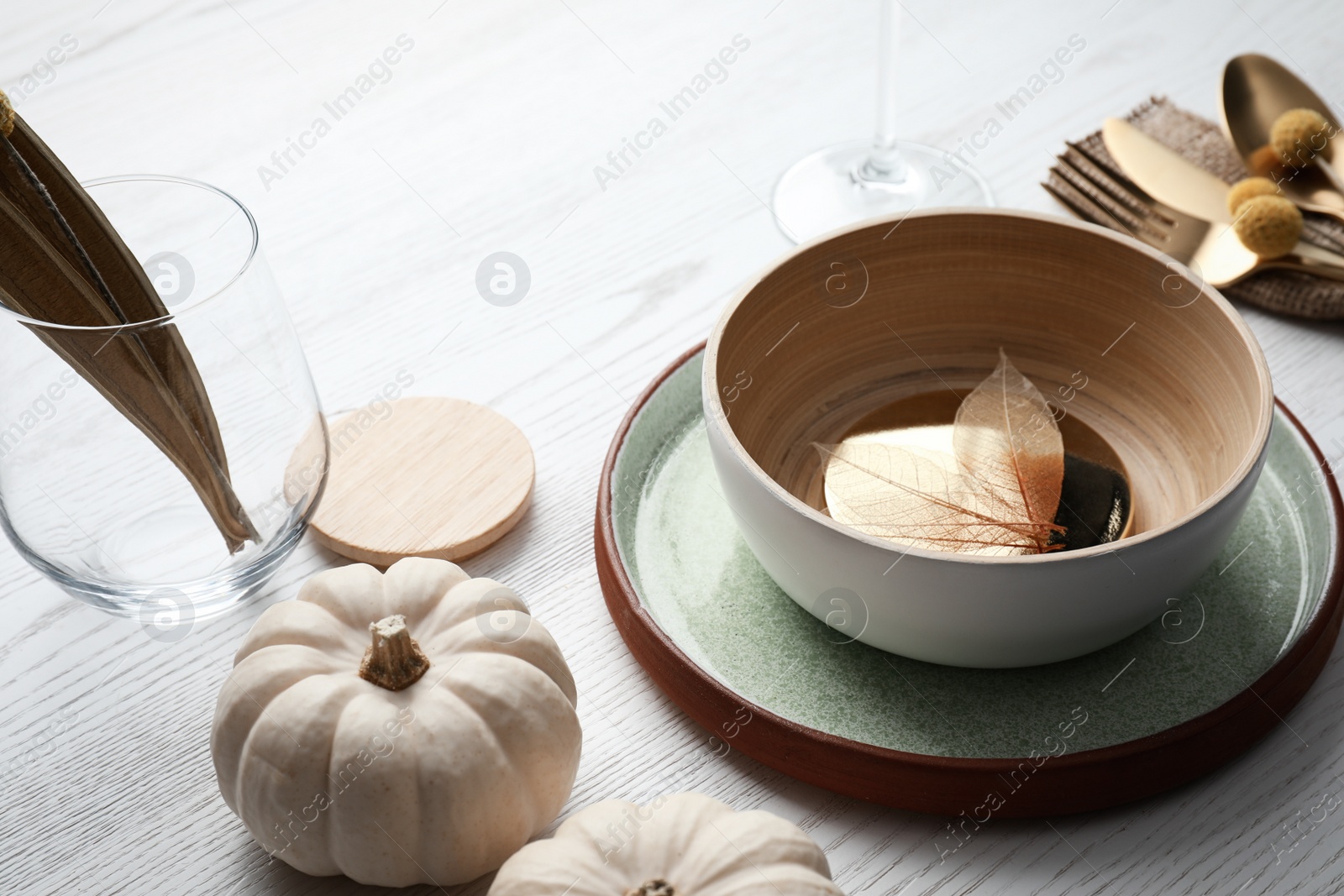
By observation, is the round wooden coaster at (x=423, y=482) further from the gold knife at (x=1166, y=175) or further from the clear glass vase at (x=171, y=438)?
the gold knife at (x=1166, y=175)

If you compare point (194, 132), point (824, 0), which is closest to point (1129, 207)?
point (824, 0)

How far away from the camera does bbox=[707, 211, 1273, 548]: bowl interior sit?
2.32ft

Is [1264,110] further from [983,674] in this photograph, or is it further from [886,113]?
[983,674]

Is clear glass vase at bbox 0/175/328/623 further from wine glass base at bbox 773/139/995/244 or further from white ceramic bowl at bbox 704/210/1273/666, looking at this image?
wine glass base at bbox 773/139/995/244

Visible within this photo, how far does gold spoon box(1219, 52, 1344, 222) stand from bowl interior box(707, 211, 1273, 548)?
341mm

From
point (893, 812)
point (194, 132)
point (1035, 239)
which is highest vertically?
point (1035, 239)

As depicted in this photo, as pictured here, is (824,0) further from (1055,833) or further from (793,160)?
(1055,833)

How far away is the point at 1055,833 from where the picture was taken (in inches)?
22.9

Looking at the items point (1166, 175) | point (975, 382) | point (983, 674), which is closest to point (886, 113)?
point (1166, 175)

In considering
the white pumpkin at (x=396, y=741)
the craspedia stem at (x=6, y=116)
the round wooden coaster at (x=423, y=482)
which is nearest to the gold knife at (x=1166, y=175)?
the round wooden coaster at (x=423, y=482)

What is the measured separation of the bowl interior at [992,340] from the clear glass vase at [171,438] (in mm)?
248

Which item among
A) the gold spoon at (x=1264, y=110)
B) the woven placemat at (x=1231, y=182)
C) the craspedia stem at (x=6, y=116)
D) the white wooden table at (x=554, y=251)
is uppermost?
the craspedia stem at (x=6, y=116)

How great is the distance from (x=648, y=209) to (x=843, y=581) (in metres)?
0.56

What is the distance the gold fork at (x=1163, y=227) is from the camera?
0.91 meters
